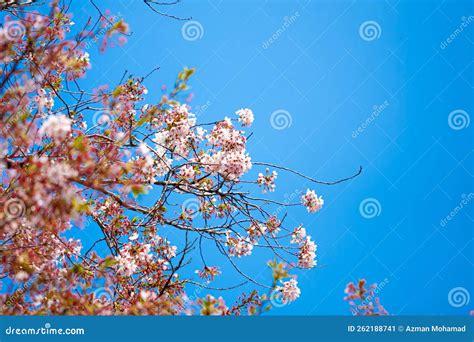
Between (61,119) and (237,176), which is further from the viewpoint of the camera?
(237,176)

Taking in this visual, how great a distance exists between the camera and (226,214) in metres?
5.21

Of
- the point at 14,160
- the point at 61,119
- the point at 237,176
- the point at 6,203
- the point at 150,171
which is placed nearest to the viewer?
the point at 61,119

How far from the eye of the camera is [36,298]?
311 cm

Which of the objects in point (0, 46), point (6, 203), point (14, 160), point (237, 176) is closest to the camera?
point (6, 203)

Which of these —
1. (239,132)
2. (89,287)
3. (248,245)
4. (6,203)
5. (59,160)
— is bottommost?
(89,287)

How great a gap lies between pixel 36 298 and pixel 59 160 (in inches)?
37.2

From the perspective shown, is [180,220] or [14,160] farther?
[180,220]

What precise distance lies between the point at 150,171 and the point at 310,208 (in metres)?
1.99

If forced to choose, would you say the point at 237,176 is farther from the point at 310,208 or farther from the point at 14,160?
the point at 14,160

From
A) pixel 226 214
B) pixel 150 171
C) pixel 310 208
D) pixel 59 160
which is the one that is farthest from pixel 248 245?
pixel 59 160

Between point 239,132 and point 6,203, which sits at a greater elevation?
point 239,132

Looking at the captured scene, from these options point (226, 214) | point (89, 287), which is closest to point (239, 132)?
point (226, 214)

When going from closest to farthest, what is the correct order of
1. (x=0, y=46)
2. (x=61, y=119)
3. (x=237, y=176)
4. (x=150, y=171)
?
(x=61, y=119) → (x=0, y=46) → (x=150, y=171) → (x=237, y=176)

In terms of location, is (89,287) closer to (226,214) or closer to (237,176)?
(237,176)
